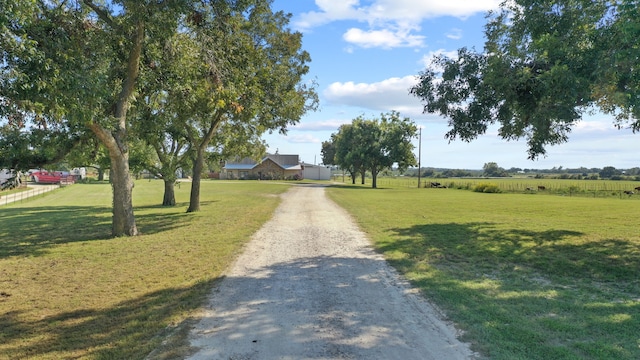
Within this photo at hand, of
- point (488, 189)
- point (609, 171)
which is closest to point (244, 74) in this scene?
point (488, 189)

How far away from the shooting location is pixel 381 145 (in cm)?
5528

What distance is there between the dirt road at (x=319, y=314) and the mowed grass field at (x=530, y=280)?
457 millimetres

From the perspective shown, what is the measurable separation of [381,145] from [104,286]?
50.3 metres

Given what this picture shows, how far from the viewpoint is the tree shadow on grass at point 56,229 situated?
11211 mm

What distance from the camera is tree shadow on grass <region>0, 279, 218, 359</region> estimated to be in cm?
435

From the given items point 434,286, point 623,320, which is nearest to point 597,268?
point 623,320

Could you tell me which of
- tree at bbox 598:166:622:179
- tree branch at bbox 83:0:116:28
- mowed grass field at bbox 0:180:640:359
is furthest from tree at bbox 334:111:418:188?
tree at bbox 598:166:622:179

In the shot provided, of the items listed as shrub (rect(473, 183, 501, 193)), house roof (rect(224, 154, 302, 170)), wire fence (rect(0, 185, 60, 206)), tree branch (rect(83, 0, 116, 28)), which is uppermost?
tree branch (rect(83, 0, 116, 28))

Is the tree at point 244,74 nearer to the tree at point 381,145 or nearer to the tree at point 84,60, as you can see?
the tree at point 84,60

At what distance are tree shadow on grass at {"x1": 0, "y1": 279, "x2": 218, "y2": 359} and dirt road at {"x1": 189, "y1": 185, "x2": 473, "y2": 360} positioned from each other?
0.48m

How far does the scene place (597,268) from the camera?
832 centimetres

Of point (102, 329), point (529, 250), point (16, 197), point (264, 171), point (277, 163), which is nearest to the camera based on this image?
point (102, 329)

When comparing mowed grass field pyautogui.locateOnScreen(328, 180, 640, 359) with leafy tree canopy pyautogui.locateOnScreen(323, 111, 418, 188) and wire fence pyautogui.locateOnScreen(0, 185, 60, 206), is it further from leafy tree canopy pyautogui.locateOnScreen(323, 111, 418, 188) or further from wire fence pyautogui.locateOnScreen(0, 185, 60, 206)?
leafy tree canopy pyautogui.locateOnScreen(323, 111, 418, 188)

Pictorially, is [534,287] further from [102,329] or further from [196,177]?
[196,177]
